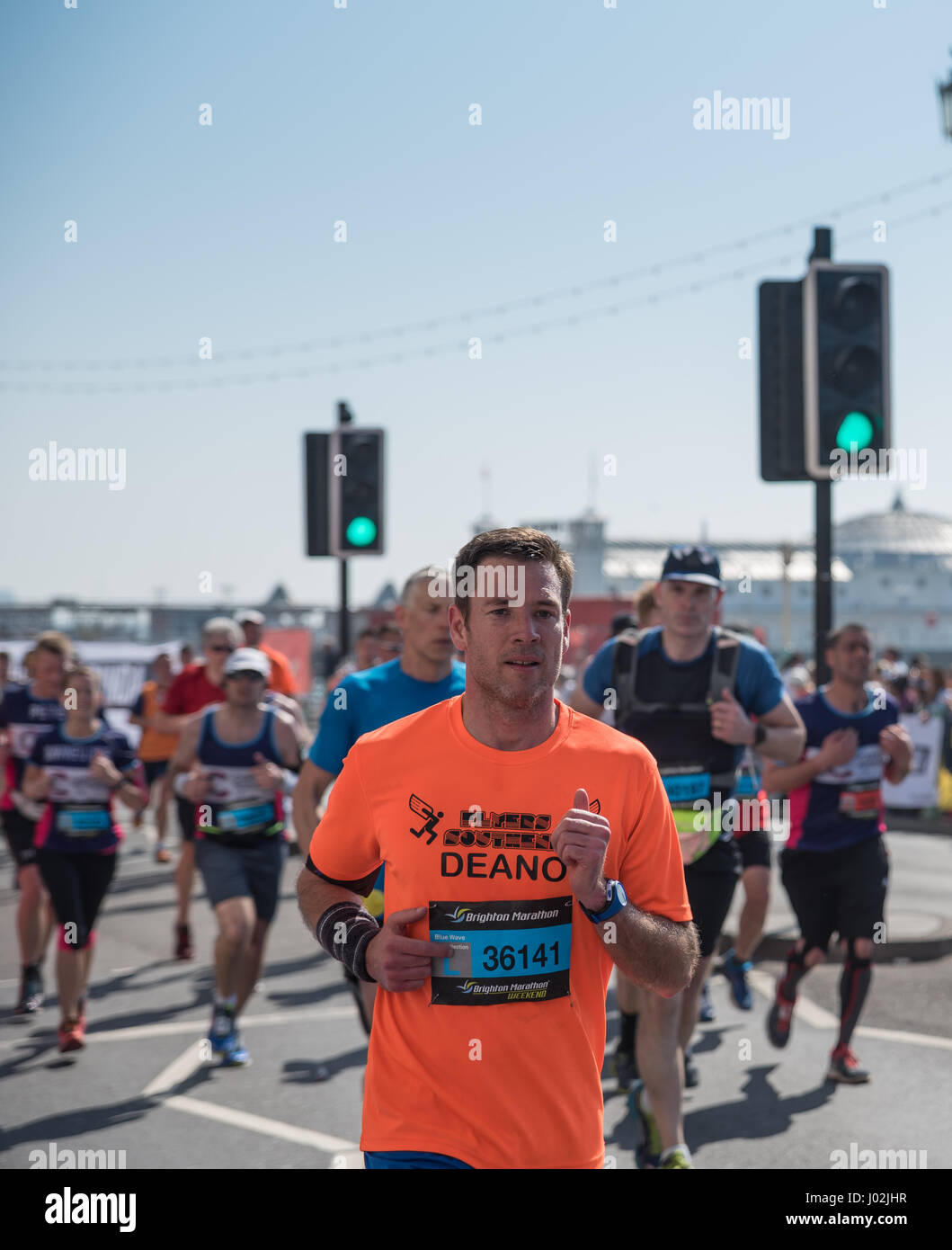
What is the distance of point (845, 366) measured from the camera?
20.3ft

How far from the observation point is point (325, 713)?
467 centimetres

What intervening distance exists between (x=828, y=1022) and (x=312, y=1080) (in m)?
2.63

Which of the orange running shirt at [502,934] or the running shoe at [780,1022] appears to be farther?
the running shoe at [780,1022]

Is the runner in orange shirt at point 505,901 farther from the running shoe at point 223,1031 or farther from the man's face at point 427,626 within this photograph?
the running shoe at point 223,1031

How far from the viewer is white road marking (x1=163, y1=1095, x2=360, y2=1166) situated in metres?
5.00

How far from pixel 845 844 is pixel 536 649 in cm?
391

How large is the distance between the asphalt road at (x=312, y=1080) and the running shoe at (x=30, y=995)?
0.06 metres

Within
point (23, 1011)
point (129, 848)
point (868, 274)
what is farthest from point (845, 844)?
point (129, 848)

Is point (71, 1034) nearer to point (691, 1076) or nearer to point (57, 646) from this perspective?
point (57, 646)

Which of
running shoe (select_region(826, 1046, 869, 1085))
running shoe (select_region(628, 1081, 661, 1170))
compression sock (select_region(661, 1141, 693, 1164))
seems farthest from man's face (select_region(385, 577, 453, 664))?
running shoe (select_region(826, 1046, 869, 1085))

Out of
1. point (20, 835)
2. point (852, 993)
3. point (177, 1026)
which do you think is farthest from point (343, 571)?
point (852, 993)

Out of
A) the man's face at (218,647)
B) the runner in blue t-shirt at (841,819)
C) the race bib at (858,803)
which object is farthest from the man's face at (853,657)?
the man's face at (218,647)

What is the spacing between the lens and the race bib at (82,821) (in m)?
6.78
